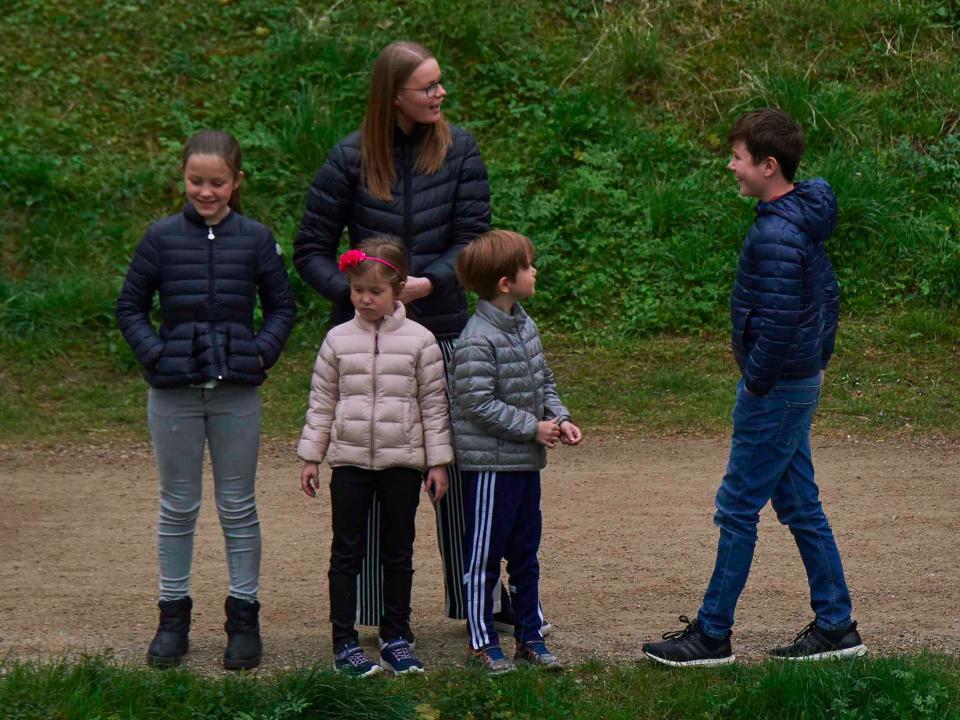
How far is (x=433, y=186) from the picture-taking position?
4730mm

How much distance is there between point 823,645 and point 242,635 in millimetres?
1954

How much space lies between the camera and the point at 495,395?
4.48 m

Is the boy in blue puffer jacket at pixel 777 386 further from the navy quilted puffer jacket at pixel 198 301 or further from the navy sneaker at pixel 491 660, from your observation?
the navy quilted puffer jacket at pixel 198 301

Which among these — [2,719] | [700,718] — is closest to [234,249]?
[2,719]

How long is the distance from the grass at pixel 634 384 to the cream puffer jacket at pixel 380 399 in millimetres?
3258

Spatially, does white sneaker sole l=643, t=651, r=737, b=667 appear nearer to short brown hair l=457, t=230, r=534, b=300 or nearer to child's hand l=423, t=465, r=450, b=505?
child's hand l=423, t=465, r=450, b=505

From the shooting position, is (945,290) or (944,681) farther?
(945,290)

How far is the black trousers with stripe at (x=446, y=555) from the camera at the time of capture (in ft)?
15.5

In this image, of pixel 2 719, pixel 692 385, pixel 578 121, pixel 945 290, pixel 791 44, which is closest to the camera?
pixel 2 719

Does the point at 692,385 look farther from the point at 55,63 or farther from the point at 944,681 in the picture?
→ the point at 55,63

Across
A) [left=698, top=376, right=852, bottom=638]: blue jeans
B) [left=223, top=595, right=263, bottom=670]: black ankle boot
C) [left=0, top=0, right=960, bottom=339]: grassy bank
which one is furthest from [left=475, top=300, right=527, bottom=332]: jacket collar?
[left=0, top=0, right=960, bottom=339]: grassy bank

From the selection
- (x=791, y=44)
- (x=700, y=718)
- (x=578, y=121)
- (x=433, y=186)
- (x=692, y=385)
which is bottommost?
(x=700, y=718)

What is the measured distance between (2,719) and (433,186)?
7.09 feet

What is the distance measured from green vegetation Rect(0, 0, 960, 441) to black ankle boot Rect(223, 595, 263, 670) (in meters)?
3.06
